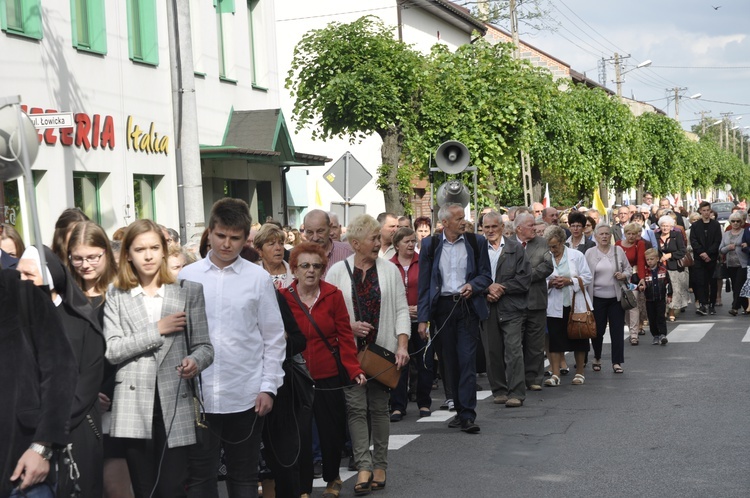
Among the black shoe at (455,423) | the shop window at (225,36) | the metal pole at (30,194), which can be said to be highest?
the shop window at (225,36)

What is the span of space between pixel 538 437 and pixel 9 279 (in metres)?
6.79

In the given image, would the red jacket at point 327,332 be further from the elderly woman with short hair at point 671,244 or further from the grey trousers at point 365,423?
the elderly woman with short hair at point 671,244

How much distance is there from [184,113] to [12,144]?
8116 mm

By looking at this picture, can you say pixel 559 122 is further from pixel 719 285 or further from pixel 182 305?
pixel 182 305

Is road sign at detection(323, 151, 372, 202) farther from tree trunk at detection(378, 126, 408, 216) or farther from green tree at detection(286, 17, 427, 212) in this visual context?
tree trunk at detection(378, 126, 408, 216)

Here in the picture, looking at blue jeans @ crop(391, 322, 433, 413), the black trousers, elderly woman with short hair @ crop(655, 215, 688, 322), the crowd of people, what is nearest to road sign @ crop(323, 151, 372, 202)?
elderly woman with short hair @ crop(655, 215, 688, 322)

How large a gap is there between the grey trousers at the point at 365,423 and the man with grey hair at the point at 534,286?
4966mm

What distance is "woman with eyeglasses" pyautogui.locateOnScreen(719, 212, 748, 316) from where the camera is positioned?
22.7m

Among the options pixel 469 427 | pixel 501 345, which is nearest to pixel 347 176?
pixel 501 345

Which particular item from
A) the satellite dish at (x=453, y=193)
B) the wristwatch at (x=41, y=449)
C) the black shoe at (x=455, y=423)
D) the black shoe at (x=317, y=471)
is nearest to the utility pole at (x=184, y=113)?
the black shoe at (x=455, y=423)

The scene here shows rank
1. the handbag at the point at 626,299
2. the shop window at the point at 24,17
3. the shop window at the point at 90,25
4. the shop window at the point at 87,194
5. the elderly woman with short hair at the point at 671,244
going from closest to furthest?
the handbag at the point at 626,299 → the shop window at the point at 24,17 → the shop window at the point at 87,194 → the shop window at the point at 90,25 → the elderly woman with short hair at the point at 671,244

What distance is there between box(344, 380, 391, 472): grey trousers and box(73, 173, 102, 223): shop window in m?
10.3

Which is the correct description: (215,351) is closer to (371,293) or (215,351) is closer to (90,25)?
(371,293)

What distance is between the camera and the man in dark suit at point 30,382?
13.7 ft
